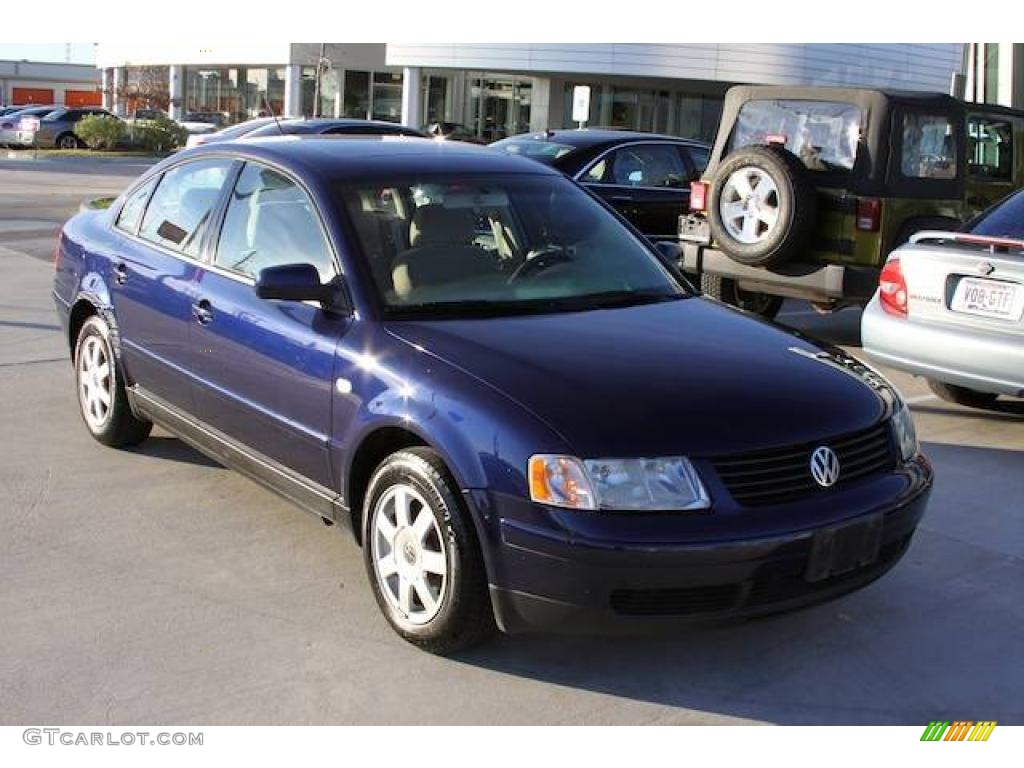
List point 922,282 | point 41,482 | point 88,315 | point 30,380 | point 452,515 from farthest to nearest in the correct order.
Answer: point 30,380 < point 922,282 < point 88,315 < point 41,482 < point 452,515

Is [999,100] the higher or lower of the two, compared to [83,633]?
higher

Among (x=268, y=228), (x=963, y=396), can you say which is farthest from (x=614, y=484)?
(x=963, y=396)

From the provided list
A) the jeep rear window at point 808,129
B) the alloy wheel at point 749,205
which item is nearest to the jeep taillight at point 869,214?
the jeep rear window at point 808,129

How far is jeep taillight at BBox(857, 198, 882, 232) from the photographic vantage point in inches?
332

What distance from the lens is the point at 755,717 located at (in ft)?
11.5

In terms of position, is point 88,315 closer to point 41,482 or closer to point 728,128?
point 41,482

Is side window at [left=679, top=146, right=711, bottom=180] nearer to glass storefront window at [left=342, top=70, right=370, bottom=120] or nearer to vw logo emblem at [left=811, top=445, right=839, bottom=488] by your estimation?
vw logo emblem at [left=811, top=445, right=839, bottom=488]

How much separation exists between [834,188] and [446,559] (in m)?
5.94

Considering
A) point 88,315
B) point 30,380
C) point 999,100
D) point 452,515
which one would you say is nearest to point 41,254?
point 30,380

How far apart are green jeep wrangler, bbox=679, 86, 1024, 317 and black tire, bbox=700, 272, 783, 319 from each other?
0.48 metres

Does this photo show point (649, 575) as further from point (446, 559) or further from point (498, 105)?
point (498, 105)

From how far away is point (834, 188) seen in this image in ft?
28.3

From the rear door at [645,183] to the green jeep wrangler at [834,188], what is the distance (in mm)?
2379
